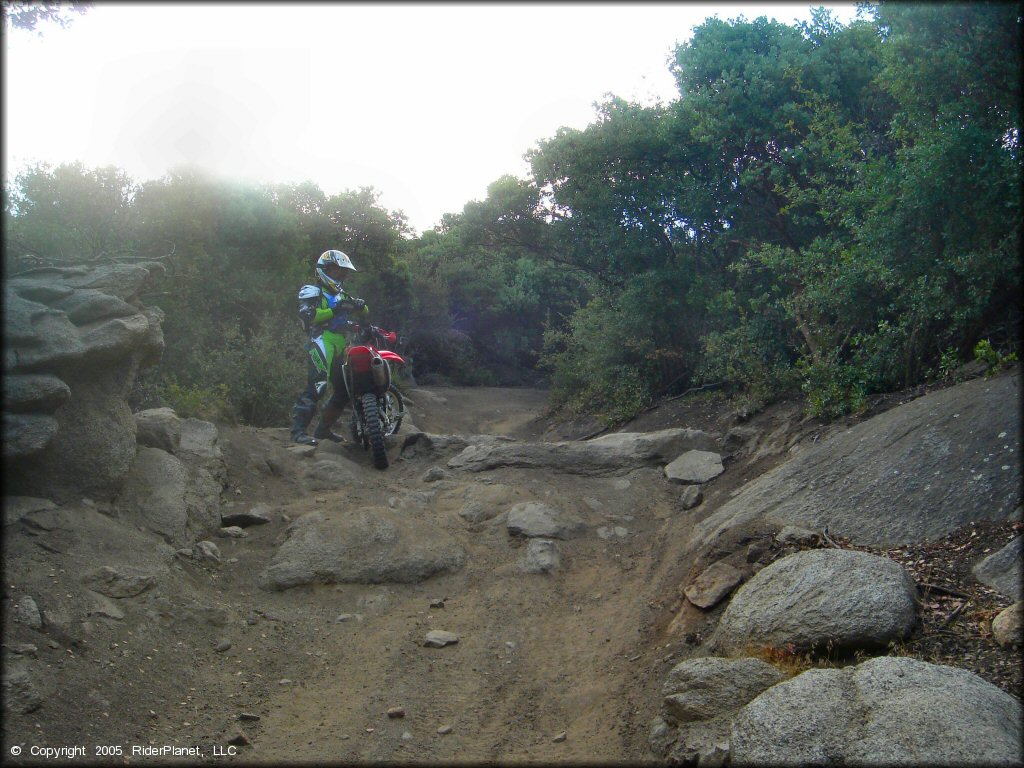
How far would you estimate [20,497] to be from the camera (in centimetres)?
536

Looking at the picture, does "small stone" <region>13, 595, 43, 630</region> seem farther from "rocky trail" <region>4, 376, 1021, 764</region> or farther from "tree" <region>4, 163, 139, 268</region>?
"tree" <region>4, 163, 139, 268</region>

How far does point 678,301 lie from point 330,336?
580 centimetres

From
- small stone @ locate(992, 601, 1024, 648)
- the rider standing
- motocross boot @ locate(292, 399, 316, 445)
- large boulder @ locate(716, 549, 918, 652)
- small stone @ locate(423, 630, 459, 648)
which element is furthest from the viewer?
the rider standing

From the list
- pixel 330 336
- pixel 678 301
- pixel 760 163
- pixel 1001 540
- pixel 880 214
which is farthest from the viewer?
pixel 678 301

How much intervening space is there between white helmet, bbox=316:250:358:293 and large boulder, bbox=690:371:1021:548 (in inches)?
225

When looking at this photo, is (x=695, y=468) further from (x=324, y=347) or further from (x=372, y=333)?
(x=324, y=347)

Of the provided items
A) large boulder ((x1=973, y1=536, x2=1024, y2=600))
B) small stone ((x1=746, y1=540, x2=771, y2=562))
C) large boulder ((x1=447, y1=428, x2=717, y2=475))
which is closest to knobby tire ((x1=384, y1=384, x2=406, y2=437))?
large boulder ((x1=447, y1=428, x2=717, y2=475))

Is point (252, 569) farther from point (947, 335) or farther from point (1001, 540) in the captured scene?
point (947, 335)

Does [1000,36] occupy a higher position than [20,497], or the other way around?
[1000,36]

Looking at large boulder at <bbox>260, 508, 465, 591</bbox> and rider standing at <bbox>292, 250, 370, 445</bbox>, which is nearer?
large boulder at <bbox>260, 508, 465, 591</bbox>

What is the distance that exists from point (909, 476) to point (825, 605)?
1.53 metres

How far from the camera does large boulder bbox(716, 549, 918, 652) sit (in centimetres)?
378

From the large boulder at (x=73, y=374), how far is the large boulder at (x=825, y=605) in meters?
4.43

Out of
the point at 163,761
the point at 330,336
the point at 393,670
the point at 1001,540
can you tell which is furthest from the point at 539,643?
the point at 330,336
